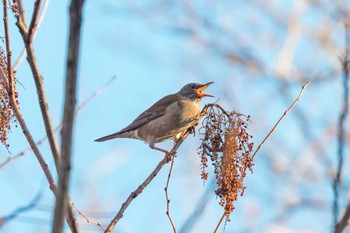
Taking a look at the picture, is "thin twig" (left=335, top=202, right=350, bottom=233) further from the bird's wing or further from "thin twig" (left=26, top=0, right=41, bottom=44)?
the bird's wing

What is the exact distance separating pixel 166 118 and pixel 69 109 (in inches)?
129

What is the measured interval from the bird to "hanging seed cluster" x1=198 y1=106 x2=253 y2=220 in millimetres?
1395

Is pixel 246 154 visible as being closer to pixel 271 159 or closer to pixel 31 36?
pixel 31 36

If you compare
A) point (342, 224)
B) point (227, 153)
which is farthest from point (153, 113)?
point (342, 224)

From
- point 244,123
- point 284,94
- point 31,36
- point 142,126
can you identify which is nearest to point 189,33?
point 284,94

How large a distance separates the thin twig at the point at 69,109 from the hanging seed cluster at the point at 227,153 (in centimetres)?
124

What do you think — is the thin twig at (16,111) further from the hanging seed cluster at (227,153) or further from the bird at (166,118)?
the bird at (166,118)

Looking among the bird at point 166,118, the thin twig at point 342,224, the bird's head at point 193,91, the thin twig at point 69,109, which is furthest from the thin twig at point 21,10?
the bird's head at point 193,91

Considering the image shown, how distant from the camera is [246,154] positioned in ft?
9.86

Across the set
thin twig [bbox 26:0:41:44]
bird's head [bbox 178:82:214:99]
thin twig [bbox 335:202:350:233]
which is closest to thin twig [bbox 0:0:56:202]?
thin twig [bbox 26:0:41:44]

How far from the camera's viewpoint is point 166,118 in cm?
491

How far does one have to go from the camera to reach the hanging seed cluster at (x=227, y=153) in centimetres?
287

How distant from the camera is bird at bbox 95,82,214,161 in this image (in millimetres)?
4770

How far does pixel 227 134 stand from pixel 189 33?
39.0 feet
